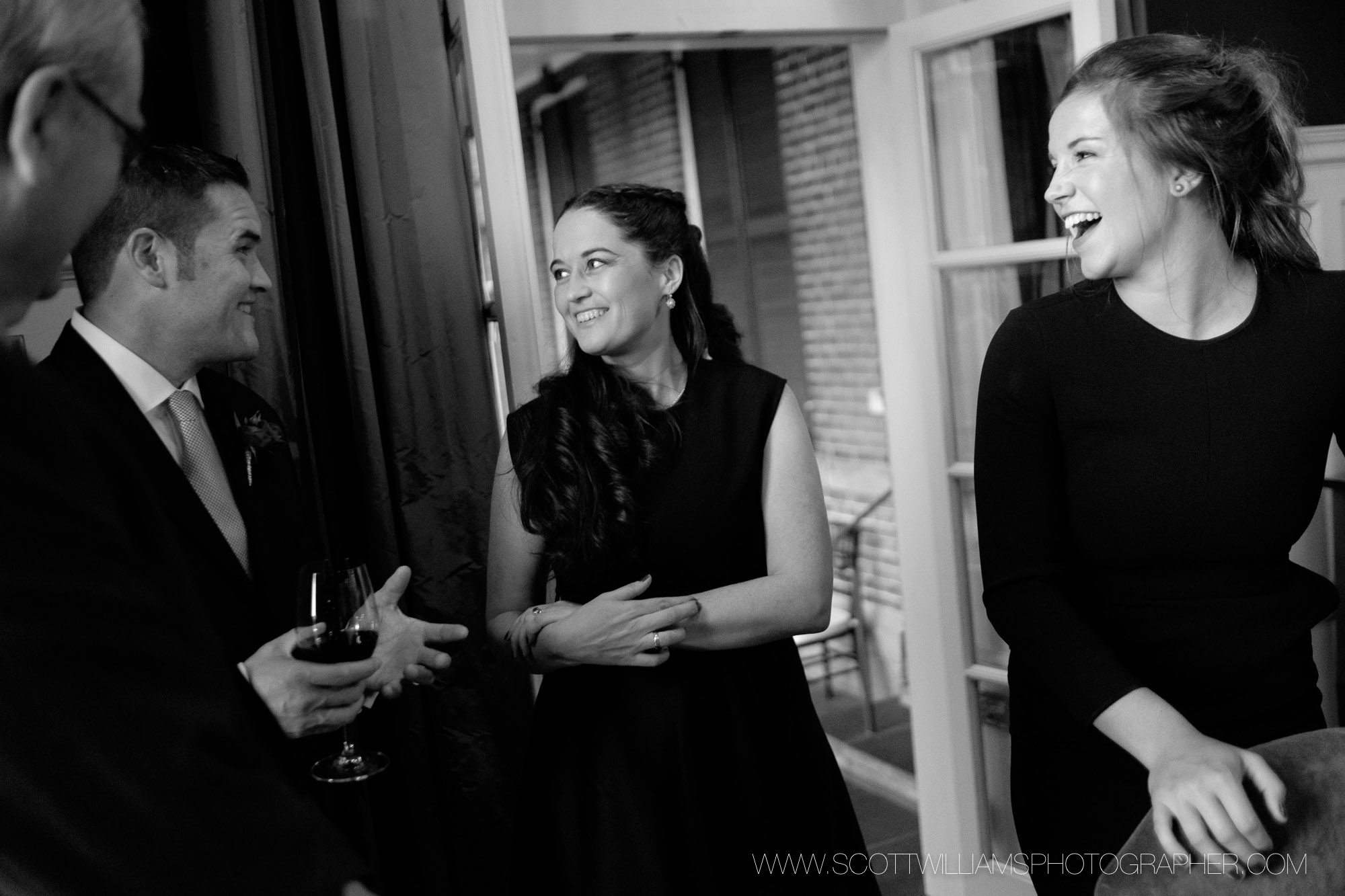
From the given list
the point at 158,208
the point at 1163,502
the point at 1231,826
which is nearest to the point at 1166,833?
the point at 1231,826

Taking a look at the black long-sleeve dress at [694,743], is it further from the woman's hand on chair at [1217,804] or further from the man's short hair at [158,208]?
the woman's hand on chair at [1217,804]

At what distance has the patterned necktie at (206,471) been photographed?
1.81 m

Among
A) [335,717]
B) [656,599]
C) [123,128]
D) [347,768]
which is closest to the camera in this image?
[123,128]

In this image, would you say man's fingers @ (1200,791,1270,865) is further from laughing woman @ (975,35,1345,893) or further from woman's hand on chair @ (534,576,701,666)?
woman's hand on chair @ (534,576,701,666)

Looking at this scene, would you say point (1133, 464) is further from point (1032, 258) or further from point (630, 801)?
point (1032, 258)

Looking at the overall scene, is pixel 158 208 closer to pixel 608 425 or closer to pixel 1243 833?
pixel 608 425

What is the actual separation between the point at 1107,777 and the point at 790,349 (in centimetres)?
585

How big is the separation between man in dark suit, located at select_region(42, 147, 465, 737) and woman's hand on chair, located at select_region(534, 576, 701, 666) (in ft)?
0.62

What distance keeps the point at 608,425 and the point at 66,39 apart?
1394mm

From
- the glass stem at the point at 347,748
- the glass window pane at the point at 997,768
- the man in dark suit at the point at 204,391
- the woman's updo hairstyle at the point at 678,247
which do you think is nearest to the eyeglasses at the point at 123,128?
the man in dark suit at the point at 204,391

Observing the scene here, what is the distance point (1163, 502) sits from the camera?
1520 mm

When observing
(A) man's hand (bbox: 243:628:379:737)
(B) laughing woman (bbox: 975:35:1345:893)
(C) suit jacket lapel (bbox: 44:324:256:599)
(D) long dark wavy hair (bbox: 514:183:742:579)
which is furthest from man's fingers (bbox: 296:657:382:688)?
(B) laughing woman (bbox: 975:35:1345:893)

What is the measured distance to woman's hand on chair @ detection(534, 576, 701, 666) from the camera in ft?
5.99

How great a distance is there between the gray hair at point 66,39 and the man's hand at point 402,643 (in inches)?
43.9
